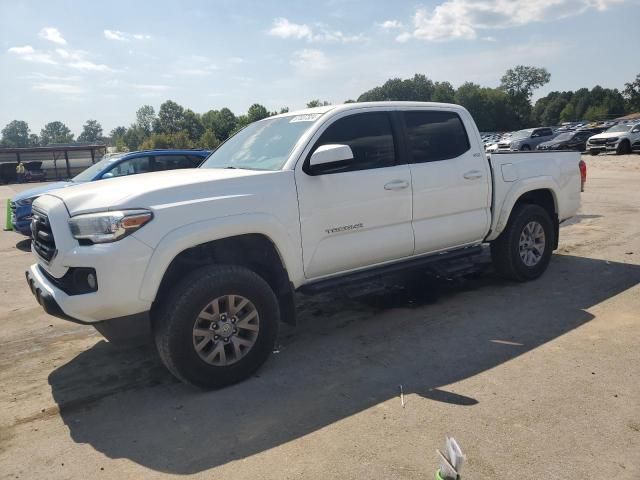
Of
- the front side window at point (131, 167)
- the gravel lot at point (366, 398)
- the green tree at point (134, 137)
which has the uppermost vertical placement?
the green tree at point (134, 137)

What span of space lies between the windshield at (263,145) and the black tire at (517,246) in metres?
2.68

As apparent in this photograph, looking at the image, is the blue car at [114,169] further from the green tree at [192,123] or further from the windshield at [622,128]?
the green tree at [192,123]

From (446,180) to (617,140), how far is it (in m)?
25.4

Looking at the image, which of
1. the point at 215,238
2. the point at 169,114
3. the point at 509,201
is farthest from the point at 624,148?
the point at 169,114

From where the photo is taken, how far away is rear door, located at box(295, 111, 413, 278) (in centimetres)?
418

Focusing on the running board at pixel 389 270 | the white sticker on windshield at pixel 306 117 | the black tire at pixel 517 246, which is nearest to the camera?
the running board at pixel 389 270

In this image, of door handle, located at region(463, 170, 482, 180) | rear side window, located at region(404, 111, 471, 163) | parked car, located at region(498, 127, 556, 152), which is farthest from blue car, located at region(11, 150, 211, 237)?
parked car, located at region(498, 127, 556, 152)

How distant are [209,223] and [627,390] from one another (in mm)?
3036

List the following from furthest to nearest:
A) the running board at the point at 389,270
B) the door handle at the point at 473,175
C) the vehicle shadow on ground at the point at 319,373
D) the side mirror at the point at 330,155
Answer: the door handle at the point at 473,175
the running board at the point at 389,270
the side mirror at the point at 330,155
the vehicle shadow on ground at the point at 319,373

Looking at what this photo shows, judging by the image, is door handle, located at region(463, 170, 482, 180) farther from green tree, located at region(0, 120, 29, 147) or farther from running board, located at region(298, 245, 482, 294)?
green tree, located at region(0, 120, 29, 147)

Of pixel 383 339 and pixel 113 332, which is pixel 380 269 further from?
pixel 113 332

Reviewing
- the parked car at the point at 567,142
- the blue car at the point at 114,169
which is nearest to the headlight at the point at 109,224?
the blue car at the point at 114,169

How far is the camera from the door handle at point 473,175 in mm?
5193

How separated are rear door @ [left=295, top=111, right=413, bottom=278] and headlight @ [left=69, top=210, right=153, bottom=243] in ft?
4.11
